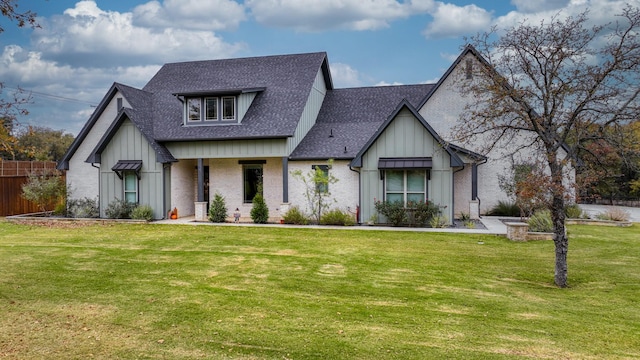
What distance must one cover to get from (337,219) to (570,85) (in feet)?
34.9

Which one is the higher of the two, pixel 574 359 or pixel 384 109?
pixel 384 109

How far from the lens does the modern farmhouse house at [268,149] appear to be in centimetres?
1811

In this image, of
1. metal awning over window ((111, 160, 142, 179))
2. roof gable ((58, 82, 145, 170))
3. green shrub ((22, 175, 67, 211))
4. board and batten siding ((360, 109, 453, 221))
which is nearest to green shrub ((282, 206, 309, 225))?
board and batten siding ((360, 109, 453, 221))

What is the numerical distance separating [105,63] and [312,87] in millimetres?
14637

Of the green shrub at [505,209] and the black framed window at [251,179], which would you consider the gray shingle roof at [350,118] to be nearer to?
the black framed window at [251,179]

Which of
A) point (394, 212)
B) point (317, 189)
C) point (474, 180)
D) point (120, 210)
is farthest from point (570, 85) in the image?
point (120, 210)

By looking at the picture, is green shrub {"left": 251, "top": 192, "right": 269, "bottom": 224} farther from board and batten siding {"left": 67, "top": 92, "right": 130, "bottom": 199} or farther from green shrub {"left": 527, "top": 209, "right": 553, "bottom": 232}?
green shrub {"left": 527, "top": 209, "right": 553, "bottom": 232}

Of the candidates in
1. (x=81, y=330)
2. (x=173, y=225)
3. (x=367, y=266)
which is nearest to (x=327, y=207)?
(x=173, y=225)

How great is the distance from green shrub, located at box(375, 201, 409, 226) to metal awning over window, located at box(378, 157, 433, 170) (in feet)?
4.91

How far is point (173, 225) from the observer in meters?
18.2

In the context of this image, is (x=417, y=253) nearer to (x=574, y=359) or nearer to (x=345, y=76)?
(x=574, y=359)

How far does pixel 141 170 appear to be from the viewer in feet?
66.6

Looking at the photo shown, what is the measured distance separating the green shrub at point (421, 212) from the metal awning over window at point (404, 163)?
151cm

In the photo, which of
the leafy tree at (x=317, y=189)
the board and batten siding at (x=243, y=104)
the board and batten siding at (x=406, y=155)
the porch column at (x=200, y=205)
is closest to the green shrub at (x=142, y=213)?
the porch column at (x=200, y=205)
